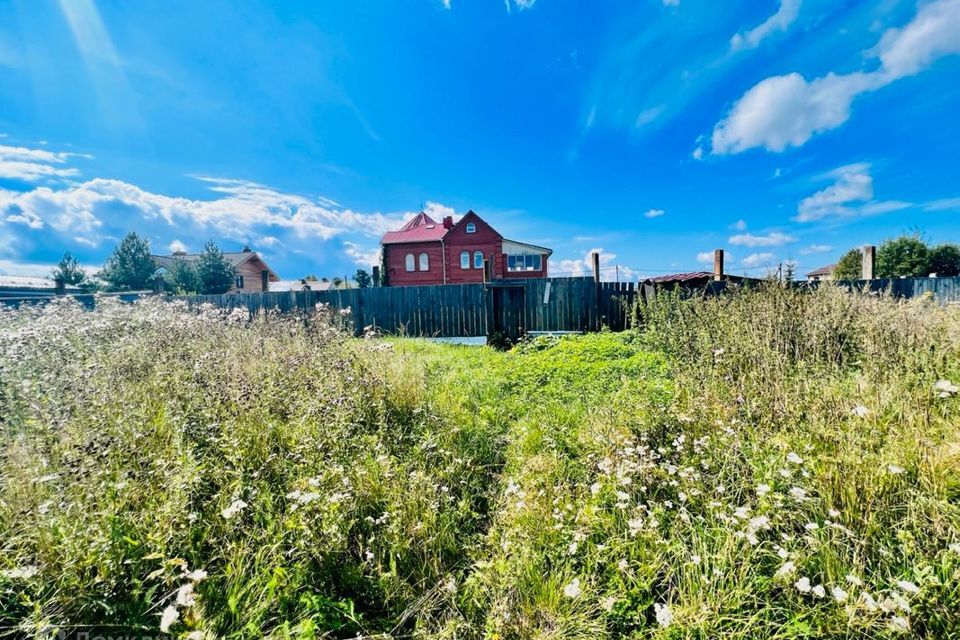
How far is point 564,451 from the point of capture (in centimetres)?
294

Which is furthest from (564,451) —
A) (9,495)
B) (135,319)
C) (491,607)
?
(135,319)

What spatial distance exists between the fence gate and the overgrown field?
555 cm

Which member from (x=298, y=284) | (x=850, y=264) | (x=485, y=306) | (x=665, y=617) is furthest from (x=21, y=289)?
(x=850, y=264)

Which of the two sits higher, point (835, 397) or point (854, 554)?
point (835, 397)

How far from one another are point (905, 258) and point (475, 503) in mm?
33325

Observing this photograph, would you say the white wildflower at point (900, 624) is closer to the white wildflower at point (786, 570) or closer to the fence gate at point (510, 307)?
the white wildflower at point (786, 570)

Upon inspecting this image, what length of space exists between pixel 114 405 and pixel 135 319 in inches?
145

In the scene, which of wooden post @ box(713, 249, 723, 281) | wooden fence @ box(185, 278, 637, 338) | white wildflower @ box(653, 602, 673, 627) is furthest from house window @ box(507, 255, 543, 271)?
white wildflower @ box(653, 602, 673, 627)

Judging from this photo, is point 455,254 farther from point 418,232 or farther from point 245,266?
point 245,266

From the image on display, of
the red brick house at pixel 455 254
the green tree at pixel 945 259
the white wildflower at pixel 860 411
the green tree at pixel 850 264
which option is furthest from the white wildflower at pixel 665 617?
the green tree at pixel 945 259

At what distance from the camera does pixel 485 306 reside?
9.55 m

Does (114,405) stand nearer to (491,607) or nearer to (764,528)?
(491,607)

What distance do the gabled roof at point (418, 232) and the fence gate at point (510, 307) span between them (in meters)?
16.8

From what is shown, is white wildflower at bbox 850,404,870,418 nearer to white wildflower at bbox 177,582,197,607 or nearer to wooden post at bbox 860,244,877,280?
white wildflower at bbox 177,582,197,607
